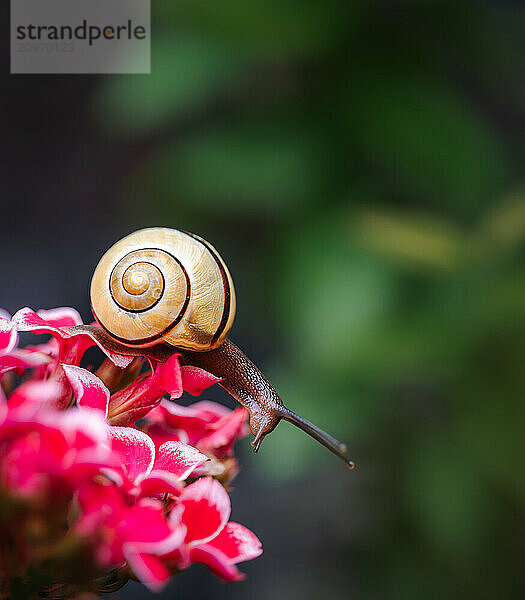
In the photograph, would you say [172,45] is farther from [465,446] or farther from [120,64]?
[465,446]

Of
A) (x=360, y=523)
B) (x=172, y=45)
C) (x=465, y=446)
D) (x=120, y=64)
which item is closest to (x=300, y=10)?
(x=172, y=45)

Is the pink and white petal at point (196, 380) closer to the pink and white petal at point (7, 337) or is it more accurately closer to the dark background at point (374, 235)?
the pink and white petal at point (7, 337)

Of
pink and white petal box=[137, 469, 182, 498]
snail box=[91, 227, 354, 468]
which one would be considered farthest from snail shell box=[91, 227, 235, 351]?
pink and white petal box=[137, 469, 182, 498]

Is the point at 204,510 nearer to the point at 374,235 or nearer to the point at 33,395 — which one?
the point at 33,395

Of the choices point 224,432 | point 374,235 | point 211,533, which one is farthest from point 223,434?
point 374,235

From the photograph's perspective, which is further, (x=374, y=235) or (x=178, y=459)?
(x=374, y=235)

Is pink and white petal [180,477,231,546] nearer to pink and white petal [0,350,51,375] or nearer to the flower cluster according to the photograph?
the flower cluster
